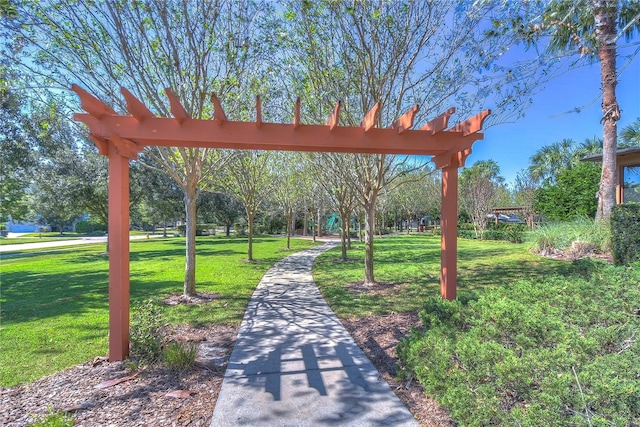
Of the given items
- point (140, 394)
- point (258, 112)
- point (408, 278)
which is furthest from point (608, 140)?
point (140, 394)

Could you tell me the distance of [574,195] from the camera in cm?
1659

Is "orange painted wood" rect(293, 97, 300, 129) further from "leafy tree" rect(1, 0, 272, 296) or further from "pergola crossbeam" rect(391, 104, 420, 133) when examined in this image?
"leafy tree" rect(1, 0, 272, 296)

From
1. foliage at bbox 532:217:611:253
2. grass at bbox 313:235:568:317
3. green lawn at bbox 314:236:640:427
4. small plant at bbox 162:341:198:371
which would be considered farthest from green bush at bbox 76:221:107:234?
green lawn at bbox 314:236:640:427

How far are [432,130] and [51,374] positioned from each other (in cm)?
510

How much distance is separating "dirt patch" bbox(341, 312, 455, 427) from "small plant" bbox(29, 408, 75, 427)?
2.73 meters

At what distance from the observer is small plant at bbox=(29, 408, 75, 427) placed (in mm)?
2453

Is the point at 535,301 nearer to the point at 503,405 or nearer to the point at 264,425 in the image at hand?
the point at 503,405

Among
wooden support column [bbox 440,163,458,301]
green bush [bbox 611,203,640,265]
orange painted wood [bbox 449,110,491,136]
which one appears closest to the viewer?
orange painted wood [bbox 449,110,491,136]

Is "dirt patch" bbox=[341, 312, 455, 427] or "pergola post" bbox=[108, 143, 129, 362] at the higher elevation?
"pergola post" bbox=[108, 143, 129, 362]

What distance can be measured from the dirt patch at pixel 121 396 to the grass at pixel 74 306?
408 millimetres

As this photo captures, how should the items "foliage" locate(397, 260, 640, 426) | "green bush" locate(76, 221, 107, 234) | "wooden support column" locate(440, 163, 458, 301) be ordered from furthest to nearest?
"green bush" locate(76, 221, 107, 234) → "wooden support column" locate(440, 163, 458, 301) → "foliage" locate(397, 260, 640, 426)

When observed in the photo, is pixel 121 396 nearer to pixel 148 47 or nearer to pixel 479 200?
pixel 148 47

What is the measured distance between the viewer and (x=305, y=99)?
721cm

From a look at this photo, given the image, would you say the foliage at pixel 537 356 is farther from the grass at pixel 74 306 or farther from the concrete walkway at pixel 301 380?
the grass at pixel 74 306
